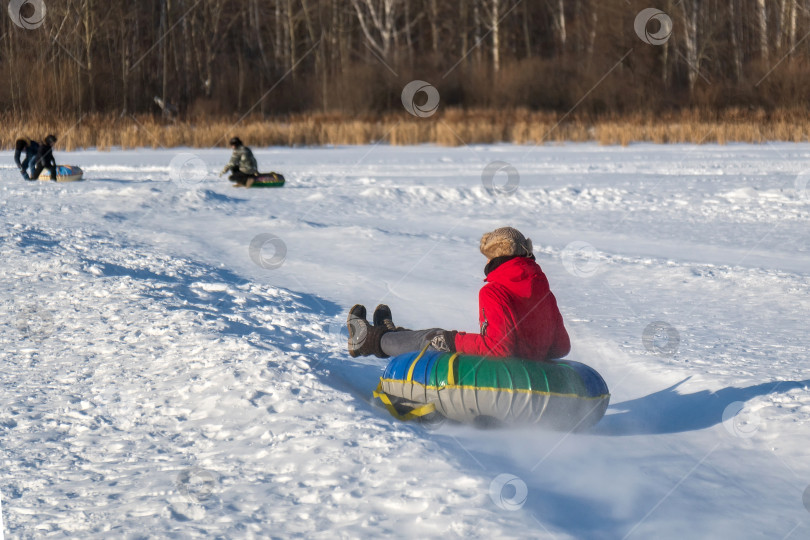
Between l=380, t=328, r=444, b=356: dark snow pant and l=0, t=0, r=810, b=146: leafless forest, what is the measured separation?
21.5 metres

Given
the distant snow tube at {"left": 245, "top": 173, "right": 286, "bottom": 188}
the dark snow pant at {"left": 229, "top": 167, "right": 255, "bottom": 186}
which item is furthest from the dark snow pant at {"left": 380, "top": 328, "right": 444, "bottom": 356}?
the dark snow pant at {"left": 229, "top": 167, "right": 255, "bottom": 186}

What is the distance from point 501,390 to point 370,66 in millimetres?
28409

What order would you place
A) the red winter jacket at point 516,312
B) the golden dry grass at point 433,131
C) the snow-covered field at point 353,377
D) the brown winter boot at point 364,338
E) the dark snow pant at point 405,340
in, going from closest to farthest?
the snow-covered field at point 353,377, the red winter jacket at point 516,312, the dark snow pant at point 405,340, the brown winter boot at point 364,338, the golden dry grass at point 433,131

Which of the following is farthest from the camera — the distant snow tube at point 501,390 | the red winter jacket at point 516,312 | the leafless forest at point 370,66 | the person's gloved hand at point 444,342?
the leafless forest at point 370,66

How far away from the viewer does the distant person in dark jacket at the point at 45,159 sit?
14.2 meters

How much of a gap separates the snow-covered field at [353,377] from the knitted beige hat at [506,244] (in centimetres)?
86

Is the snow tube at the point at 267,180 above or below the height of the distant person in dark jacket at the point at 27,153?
below

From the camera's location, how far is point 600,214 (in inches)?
486

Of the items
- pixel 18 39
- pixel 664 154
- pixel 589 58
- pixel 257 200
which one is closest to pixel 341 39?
pixel 589 58

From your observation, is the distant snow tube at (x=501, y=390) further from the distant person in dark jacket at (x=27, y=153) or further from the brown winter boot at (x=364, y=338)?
the distant person in dark jacket at (x=27, y=153)

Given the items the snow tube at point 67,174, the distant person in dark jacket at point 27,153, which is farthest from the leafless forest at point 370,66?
the snow tube at point 67,174

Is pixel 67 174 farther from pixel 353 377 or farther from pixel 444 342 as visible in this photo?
pixel 444 342

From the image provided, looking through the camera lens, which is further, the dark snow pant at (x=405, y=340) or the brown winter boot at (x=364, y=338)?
the brown winter boot at (x=364, y=338)

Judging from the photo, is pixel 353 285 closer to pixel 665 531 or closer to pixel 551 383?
→ pixel 551 383
